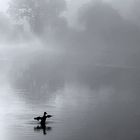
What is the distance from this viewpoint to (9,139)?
382 feet

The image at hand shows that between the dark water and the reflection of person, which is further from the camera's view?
the reflection of person

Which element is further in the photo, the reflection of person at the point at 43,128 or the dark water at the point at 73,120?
the reflection of person at the point at 43,128

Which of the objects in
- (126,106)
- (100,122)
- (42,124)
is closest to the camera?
(42,124)

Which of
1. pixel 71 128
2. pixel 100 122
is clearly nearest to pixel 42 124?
pixel 71 128

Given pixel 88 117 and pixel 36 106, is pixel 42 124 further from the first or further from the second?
pixel 36 106

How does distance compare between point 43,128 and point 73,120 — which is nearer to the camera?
point 43,128

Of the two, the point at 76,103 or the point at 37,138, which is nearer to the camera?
the point at 37,138

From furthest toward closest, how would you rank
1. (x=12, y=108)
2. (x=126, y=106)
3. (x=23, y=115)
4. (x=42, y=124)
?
(x=126, y=106)
(x=12, y=108)
(x=23, y=115)
(x=42, y=124)

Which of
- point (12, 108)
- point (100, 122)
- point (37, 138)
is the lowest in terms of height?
point (37, 138)

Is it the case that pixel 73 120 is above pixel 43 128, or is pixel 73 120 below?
above

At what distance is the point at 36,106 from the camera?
183m

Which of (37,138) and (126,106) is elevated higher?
(126,106)

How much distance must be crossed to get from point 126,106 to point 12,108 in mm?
53333

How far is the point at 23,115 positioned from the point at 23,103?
35276mm
